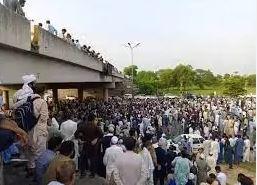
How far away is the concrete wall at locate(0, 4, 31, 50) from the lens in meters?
10.5

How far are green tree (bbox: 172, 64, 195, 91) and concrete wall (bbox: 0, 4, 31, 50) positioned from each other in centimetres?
10960

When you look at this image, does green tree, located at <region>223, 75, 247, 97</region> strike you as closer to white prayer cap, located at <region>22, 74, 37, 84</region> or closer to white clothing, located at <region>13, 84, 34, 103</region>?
white clothing, located at <region>13, 84, 34, 103</region>

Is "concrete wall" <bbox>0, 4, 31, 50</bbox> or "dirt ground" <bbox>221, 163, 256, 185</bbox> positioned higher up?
"concrete wall" <bbox>0, 4, 31, 50</bbox>

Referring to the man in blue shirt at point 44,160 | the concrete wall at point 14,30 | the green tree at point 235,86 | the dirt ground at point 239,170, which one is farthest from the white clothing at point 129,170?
the green tree at point 235,86

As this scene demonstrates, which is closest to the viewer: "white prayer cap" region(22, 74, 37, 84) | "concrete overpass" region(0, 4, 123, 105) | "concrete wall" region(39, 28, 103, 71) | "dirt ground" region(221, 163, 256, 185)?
"white prayer cap" region(22, 74, 37, 84)

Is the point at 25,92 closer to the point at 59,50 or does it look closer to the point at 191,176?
the point at 191,176

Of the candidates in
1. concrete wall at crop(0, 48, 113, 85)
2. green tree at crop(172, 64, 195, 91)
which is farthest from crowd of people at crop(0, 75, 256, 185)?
green tree at crop(172, 64, 195, 91)

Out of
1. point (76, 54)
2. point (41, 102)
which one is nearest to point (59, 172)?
point (41, 102)

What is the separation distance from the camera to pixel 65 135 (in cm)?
1016

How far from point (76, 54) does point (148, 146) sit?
466 inches

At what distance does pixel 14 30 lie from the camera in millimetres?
11250

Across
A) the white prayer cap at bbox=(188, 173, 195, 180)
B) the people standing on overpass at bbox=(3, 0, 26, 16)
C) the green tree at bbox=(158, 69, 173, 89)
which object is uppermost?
the green tree at bbox=(158, 69, 173, 89)

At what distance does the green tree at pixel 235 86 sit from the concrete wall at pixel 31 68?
59.9 metres

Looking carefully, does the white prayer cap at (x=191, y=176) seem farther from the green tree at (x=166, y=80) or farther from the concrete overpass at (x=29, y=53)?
the green tree at (x=166, y=80)
